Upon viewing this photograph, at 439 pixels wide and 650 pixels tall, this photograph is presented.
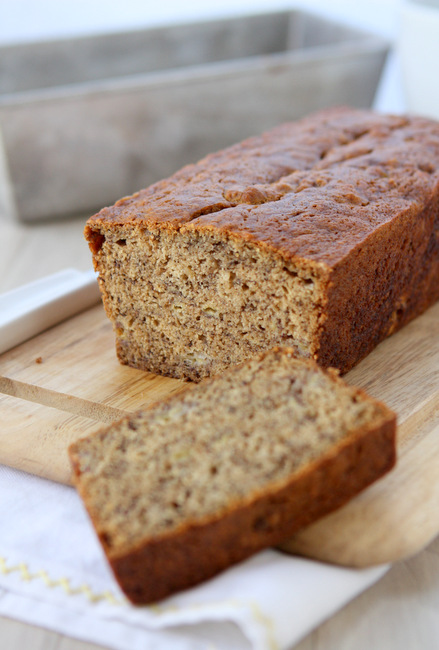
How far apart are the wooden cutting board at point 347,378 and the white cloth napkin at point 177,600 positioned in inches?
4.0

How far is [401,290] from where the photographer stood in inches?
122

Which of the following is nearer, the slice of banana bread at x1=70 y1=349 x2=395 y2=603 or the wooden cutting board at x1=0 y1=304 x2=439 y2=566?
the slice of banana bread at x1=70 y1=349 x2=395 y2=603

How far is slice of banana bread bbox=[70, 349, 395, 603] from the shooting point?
73.5 inches

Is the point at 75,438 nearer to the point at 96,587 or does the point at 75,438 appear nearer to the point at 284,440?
the point at 96,587

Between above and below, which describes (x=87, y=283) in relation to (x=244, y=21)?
below

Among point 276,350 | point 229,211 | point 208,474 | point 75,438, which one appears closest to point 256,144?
point 229,211

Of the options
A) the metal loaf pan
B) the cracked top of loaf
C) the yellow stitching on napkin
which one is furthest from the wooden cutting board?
the metal loaf pan

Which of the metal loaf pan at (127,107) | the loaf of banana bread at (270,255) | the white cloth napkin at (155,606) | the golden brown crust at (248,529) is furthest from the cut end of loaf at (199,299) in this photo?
the metal loaf pan at (127,107)

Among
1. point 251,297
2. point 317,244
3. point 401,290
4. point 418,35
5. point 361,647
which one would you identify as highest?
point 418,35

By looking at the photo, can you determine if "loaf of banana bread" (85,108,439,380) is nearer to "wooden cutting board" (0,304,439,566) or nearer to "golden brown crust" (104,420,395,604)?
"wooden cutting board" (0,304,439,566)

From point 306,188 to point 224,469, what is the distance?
4.28 ft

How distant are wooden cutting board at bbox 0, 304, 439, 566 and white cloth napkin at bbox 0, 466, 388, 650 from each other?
101 mm

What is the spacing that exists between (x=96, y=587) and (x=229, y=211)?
4.26 feet

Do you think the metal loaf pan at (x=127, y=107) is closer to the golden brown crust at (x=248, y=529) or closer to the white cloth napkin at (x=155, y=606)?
the white cloth napkin at (x=155, y=606)
